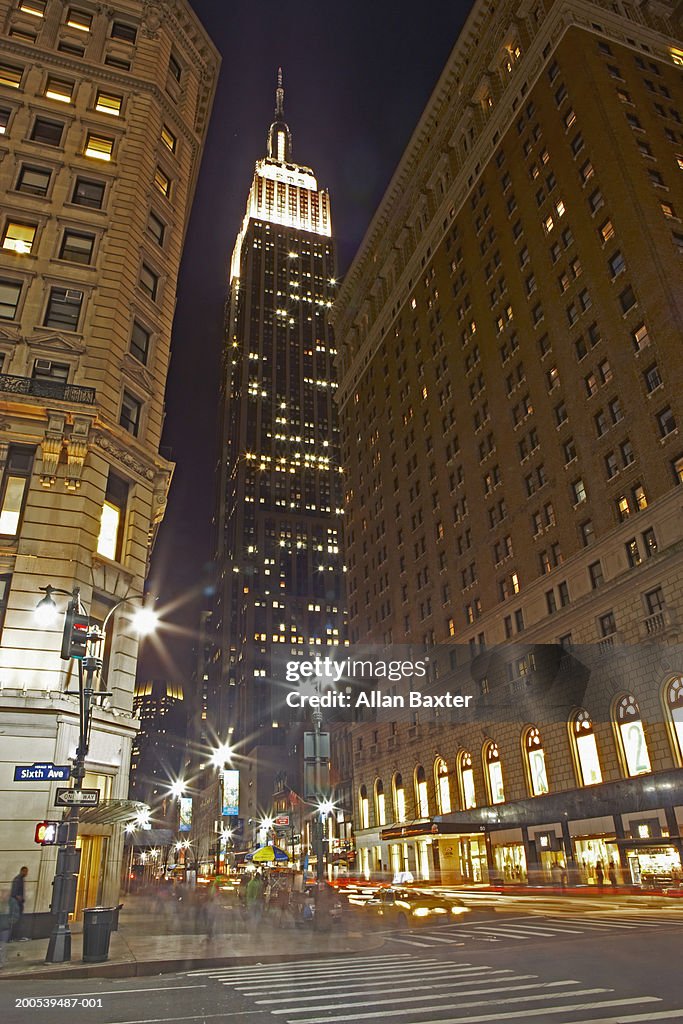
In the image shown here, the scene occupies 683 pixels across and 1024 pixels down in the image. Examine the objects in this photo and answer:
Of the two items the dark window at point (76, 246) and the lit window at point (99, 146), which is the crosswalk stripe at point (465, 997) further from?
the lit window at point (99, 146)

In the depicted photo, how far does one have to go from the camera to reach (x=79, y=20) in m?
36.4

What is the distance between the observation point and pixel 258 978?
44.0 feet

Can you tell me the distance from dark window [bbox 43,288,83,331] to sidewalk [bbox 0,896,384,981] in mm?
20820

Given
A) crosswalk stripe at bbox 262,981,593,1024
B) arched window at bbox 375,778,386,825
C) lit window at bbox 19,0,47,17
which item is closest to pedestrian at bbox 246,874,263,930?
crosswalk stripe at bbox 262,981,593,1024

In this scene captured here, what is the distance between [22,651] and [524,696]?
37181 mm

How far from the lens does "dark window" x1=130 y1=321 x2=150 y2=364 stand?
29.5 metres

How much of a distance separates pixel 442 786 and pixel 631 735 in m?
26.4

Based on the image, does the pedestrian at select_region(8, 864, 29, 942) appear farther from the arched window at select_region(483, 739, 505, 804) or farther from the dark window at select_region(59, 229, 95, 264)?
the arched window at select_region(483, 739, 505, 804)

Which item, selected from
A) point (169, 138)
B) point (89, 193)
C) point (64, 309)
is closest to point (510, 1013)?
point (64, 309)

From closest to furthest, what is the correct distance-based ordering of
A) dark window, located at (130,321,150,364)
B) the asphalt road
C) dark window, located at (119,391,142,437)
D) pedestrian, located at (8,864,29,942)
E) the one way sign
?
the asphalt road < the one way sign < pedestrian, located at (8,864,29,942) < dark window, located at (119,391,142,437) < dark window, located at (130,321,150,364)

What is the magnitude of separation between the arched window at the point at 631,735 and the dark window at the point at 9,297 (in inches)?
1432

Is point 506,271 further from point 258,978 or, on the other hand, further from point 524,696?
point 258,978

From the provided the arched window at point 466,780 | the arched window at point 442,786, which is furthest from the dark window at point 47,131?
the arched window at point 442,786

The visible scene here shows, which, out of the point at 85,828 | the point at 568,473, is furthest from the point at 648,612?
the point at 85,828
